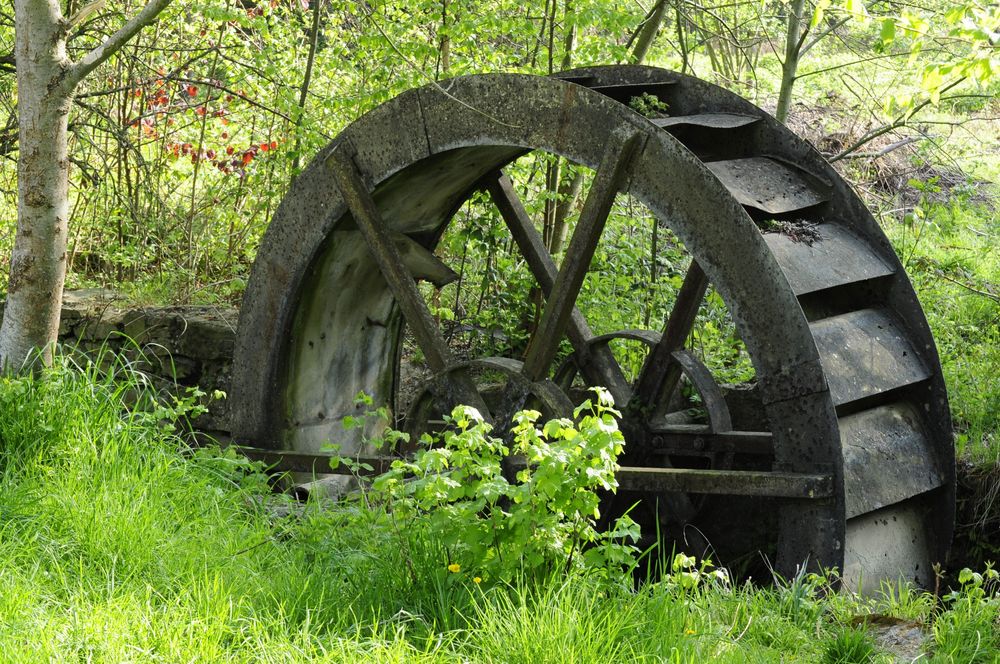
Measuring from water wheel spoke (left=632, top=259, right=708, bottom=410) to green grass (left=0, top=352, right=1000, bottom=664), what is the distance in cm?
144

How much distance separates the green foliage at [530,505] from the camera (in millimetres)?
3121

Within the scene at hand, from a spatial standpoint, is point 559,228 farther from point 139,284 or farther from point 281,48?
point 139,284

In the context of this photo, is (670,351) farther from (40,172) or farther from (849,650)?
(40,172)

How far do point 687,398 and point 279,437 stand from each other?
2.21m

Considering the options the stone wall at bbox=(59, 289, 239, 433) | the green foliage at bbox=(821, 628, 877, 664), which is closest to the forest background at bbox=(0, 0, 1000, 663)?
the green foliage at bbox=(821, 628, 877, 664)

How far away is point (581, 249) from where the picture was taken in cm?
455

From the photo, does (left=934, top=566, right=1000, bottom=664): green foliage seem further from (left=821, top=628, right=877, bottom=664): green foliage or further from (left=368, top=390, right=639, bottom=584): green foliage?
(left=368, top=390, right=639, bottom=584): green foliage

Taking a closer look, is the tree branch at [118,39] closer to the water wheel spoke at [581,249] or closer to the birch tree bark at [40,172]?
the birch tree bark at [40,172]

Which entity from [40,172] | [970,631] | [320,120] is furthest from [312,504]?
[320,120]

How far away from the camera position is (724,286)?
414cm

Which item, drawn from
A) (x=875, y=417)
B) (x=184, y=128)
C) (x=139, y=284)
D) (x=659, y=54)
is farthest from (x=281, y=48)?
(x=875, y=417)

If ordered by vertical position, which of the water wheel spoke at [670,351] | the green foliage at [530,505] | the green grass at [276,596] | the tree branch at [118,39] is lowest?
the green grass at [276,596]

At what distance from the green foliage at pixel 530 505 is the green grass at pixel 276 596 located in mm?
70

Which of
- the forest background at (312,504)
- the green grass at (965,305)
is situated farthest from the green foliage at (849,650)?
the green grass at (965,305)
